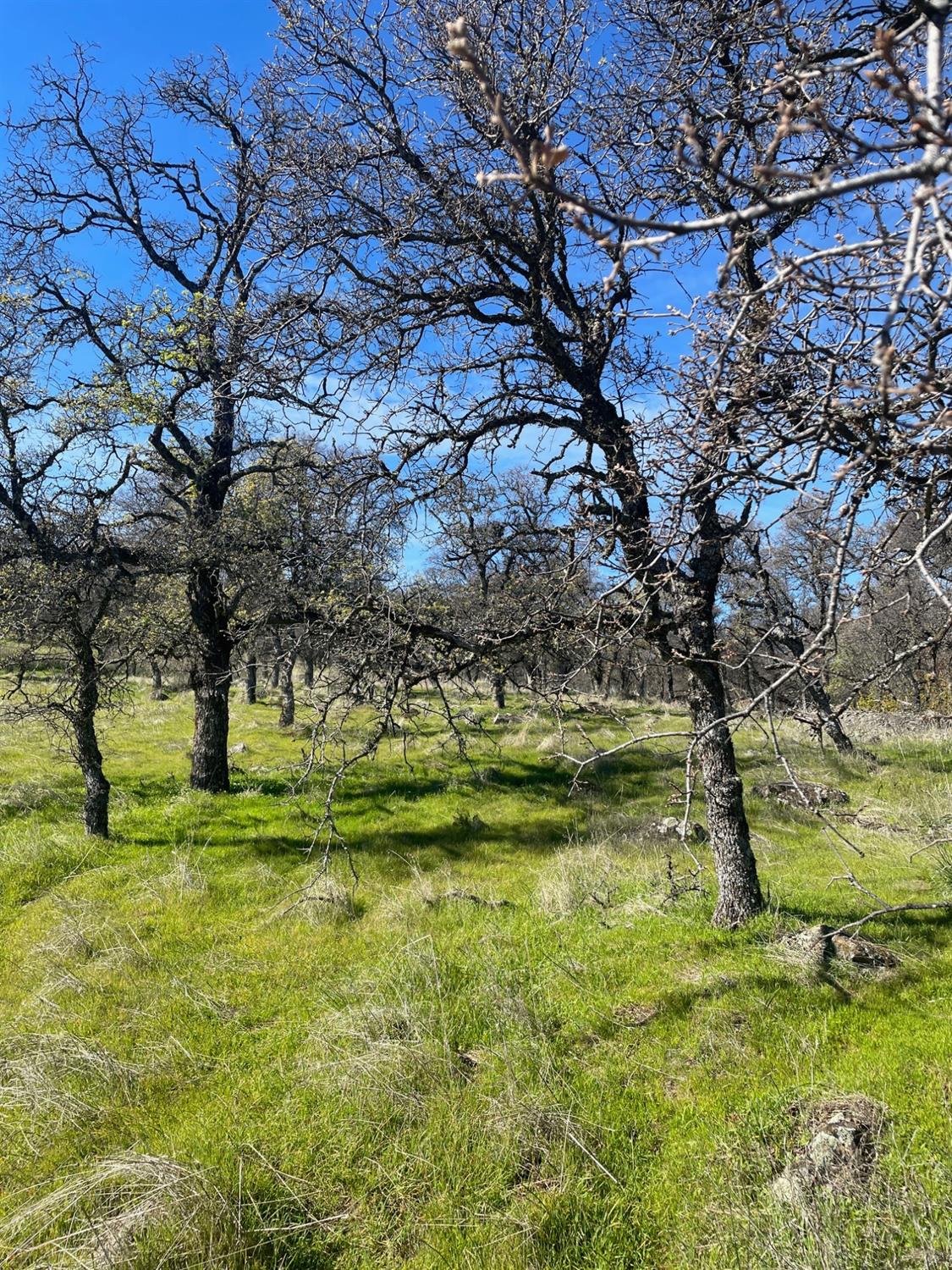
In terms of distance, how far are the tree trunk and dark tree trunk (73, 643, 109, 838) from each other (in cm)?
779

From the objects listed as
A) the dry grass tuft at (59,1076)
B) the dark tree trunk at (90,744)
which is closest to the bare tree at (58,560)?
the dark tree trunk at (90,744)

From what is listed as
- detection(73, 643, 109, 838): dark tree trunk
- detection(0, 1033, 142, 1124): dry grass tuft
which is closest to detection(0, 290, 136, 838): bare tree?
detection(73, 643, 109, 838): dark tree trunk

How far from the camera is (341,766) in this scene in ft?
14.4

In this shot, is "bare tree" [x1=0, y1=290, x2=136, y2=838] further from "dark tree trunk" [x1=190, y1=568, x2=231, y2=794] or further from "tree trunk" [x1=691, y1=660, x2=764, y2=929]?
"tree trunk" [x1=691, y1=660, x2=764, y2=929]

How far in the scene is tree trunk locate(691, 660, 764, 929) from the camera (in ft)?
19.7

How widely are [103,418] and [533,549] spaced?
679cm

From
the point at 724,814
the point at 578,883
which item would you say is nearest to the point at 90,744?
the point at 578,883

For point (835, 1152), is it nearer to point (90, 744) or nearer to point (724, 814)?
A: point (724, 814)

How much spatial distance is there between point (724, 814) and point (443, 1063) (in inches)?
125

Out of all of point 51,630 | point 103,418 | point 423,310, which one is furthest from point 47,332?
point 423,310

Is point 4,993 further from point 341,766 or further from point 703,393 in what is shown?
point 703,393

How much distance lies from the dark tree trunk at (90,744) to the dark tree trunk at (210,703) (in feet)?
8.28

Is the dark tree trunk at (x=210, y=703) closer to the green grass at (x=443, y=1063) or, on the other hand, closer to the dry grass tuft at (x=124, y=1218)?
the green grass at (x=443, y=1063)

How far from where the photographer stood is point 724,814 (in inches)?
240
